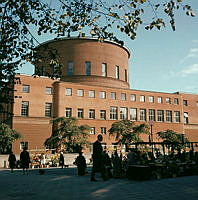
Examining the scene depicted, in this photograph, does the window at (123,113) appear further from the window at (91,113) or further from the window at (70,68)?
the window at (70,68)

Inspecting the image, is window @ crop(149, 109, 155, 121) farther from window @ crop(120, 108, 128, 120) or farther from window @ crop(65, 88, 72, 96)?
window @ crop(65, 88, 72, 96)

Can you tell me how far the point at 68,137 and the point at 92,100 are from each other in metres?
12.4

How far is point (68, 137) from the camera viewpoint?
41.0 meters

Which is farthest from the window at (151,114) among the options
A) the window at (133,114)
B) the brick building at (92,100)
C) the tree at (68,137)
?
the tree at (68,137)

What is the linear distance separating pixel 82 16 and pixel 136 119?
46275 mm

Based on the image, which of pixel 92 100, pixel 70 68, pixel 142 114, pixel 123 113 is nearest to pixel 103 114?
pixel 92 100

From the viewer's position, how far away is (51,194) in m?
10.2

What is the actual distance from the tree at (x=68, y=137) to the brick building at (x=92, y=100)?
5053mm

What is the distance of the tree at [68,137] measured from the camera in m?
40.3

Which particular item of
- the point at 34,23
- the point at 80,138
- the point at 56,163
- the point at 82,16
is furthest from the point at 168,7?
the point at 80,138

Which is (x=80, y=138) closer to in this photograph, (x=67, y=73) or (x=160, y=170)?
(x=67, y=73)

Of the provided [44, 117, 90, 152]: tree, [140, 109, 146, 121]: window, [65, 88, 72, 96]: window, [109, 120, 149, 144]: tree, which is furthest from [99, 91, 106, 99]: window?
[44, 117, 90, 152]: tree

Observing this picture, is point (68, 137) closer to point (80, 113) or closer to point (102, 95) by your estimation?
point (80, 113)

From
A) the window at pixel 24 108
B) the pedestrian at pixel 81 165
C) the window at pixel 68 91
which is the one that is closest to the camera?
the pedestrian at pixel 81 165
